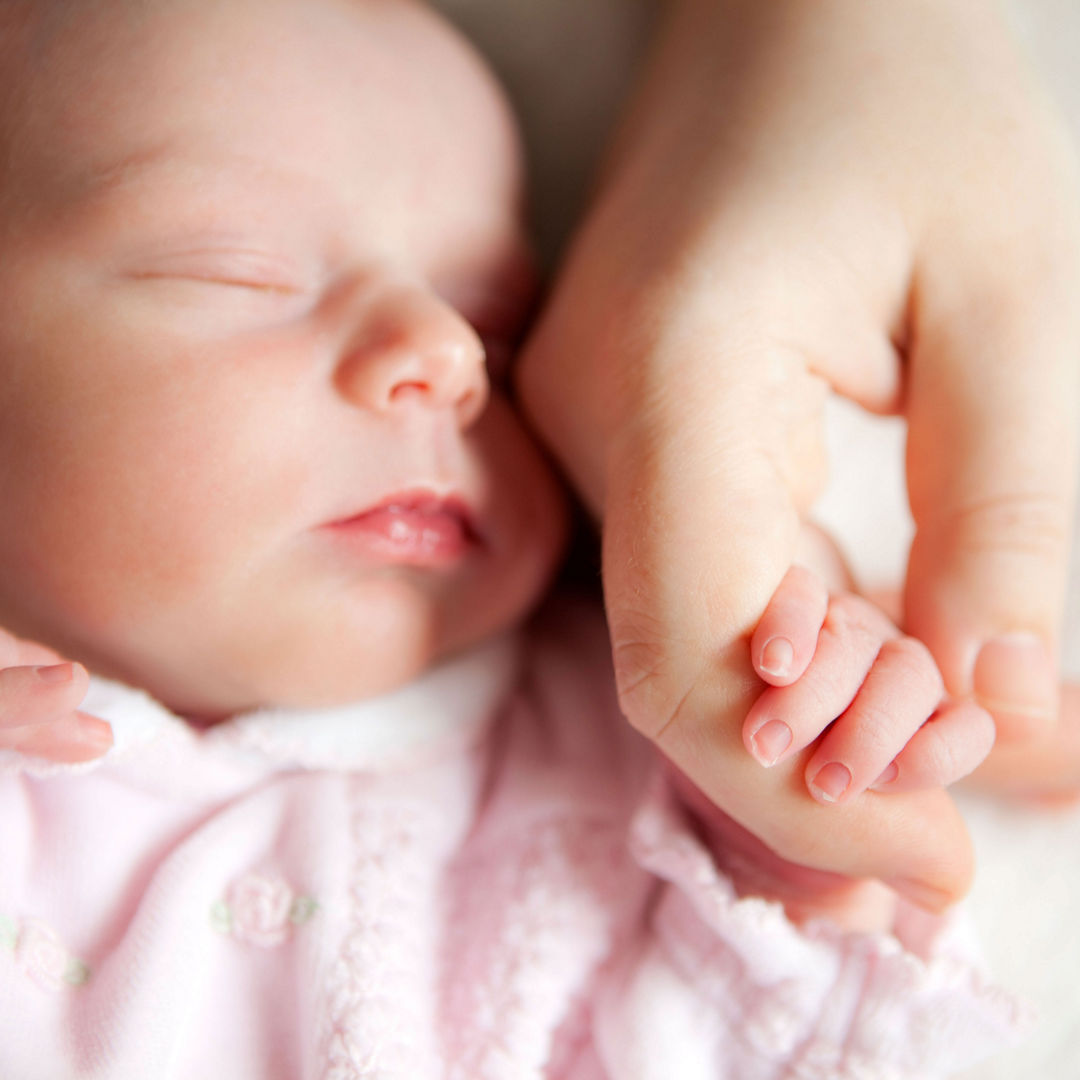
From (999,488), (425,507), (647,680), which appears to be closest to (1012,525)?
(999,488)

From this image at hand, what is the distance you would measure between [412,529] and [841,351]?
1.23ft

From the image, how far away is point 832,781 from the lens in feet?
2.15

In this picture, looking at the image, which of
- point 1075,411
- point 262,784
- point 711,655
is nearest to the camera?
point 711,655

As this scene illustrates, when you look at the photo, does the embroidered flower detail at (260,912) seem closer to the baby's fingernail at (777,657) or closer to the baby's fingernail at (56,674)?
the baby's fingernail at (56,674)

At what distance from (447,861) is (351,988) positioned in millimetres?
172

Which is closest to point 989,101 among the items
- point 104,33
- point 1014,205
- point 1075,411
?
point 1014,205

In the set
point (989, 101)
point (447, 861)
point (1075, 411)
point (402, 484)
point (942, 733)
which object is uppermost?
point (989, 101)

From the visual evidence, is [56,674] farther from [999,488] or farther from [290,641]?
[999,488]

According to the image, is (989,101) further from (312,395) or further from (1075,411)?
(312,395)

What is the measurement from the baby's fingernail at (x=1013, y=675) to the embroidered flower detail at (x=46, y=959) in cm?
71

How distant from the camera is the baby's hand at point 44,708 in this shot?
0.69m

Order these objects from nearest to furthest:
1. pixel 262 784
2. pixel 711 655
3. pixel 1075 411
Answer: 1. pixel 711 655
2. pixel 1075 411
3. pixel 262 784

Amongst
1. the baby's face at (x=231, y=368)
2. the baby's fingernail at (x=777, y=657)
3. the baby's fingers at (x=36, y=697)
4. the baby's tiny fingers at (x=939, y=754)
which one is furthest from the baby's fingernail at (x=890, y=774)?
the baby's fingers at (x=36, y=697)

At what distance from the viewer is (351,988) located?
32.7 inches
